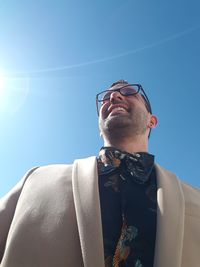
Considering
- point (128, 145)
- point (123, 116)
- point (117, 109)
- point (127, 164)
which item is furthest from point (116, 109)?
point (127, 164)

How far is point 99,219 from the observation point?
5.22ft

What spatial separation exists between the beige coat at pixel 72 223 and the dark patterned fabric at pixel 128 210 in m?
0.07

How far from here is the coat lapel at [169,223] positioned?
151 centimetres

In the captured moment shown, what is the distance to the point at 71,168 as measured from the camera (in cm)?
211

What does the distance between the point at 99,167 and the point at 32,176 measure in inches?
18.6

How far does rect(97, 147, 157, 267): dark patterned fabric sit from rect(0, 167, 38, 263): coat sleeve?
0.56 meters

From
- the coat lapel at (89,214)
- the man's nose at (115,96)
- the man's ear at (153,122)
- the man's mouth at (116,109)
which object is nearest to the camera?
the coat lapel at (89,214)

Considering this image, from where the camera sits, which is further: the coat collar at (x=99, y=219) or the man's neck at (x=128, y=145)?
the man's neck at (x=128, y=145)

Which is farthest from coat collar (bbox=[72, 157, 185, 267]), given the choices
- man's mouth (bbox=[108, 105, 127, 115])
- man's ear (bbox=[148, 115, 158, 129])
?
man's ear (bbox=[148, 115, 158, 129])

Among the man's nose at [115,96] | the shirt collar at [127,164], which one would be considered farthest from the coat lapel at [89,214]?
the man's nose at [115,96]

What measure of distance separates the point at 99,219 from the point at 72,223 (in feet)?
0.51

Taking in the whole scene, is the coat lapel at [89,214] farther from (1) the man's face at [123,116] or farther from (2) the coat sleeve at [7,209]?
(1) the man's face at [123,116]

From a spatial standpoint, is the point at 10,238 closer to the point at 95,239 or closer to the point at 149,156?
the point at 95,239

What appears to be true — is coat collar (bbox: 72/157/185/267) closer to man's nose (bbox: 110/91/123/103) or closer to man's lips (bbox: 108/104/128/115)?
man's lips (bbox: 108/104/128/115)
